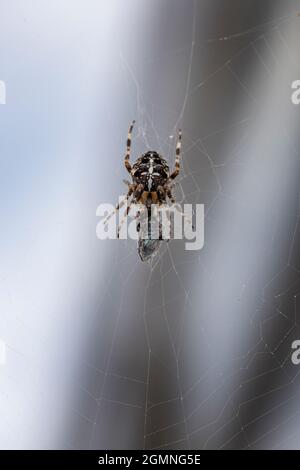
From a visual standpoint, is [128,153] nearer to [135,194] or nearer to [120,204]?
[135,194]

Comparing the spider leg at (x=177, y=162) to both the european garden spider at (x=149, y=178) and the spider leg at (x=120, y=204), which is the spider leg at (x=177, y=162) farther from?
the spider leg at (x=120, y=204)

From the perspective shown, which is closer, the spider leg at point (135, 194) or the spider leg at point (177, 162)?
the spider leg at point (177, 162)

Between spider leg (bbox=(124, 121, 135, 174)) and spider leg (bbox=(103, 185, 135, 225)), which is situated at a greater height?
spider leg (bbox=(124, 121, 135, 174))

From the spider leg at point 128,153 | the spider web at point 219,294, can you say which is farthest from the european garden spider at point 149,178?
the spider web at point 219,294

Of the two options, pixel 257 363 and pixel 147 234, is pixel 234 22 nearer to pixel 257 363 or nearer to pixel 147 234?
pixel 147 234

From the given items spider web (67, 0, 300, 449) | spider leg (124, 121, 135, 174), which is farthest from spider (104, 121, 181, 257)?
spider web (67, 0, 300, 449)

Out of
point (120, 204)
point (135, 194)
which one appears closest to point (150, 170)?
point (135, 194)

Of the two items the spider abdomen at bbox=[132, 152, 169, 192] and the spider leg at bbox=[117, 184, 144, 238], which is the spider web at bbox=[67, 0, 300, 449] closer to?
the spider abdomen at bbox=[132, 152, 169, 192]

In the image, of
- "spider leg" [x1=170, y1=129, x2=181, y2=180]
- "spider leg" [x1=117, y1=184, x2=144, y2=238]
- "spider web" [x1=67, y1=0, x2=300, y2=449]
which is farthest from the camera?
A: "spider leg" [x1=117, y1=184, x2=144, y2=238]
